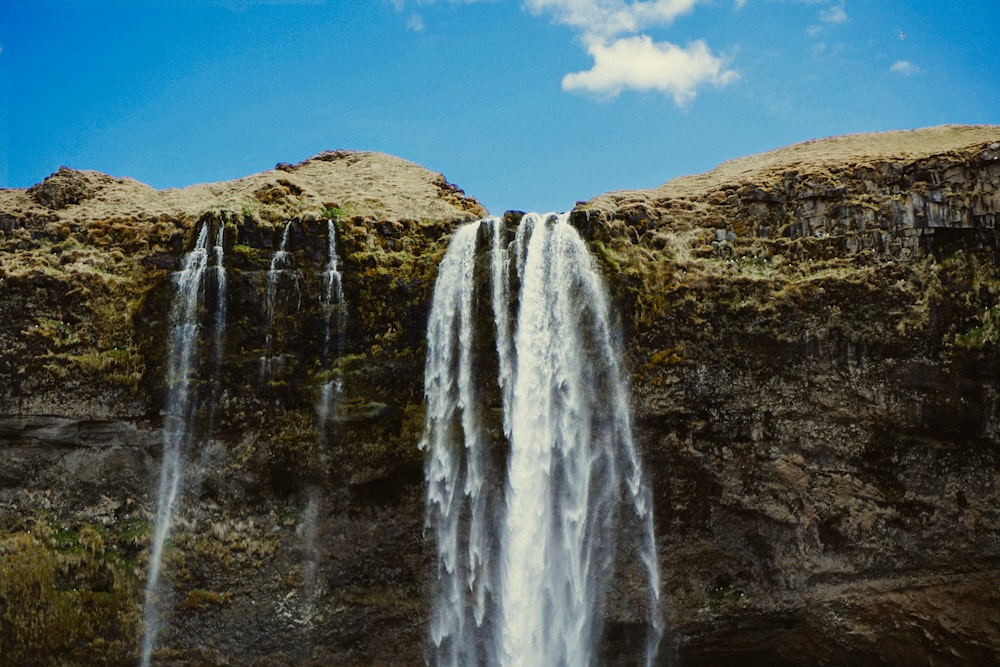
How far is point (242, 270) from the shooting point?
21.4 meters

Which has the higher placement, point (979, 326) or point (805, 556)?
point (979, 326)

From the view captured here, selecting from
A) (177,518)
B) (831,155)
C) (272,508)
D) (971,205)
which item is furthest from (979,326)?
(177,518)

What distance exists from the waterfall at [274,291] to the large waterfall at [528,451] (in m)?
3.88

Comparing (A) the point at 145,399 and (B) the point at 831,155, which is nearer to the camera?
(A) the point at 145,399

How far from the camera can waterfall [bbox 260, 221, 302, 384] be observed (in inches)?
832

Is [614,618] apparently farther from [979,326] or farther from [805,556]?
[979,326]

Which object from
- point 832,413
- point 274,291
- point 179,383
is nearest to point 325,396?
point 274,291

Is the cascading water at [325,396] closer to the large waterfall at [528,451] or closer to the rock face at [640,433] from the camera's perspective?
the rock face at [640,433]

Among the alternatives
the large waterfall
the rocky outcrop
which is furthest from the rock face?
the large waterfall

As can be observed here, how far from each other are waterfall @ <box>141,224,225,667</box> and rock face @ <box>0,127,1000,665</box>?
0.30 metres

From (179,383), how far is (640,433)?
1194cm

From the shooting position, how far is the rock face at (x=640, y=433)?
19844mm

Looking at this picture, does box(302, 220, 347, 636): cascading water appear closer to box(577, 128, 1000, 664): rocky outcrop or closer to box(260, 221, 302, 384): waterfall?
box(260, 221, 302, 384): waterfall

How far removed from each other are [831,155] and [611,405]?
983 centimetres
